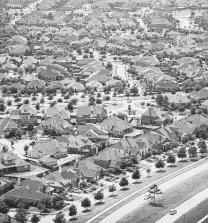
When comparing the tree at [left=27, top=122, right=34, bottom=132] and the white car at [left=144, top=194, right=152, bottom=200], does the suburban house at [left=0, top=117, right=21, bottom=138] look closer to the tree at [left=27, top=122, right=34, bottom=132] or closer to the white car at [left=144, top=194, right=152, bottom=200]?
the tree at [left=27, top=122, right=34, bottom=132]

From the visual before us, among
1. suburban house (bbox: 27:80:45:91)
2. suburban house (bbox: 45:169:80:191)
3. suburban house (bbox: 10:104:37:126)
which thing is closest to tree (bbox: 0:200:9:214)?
suburban house (bbox: 45:169:80:191)

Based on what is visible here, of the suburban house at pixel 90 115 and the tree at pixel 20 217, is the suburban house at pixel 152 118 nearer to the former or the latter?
the suburban house at pixel 90 115

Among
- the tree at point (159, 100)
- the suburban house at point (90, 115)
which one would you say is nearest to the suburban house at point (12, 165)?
the suburban house at point (90, 115)

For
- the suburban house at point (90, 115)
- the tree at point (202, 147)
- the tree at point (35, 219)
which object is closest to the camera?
the tree at point (35, 219)

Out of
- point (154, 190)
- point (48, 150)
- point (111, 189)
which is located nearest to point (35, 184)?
point (111, 189)

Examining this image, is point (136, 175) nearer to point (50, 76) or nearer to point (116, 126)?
point (116, 126)

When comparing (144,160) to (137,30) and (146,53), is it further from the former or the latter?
(137,30)

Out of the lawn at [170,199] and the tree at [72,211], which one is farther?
the lawn at [170,199]
